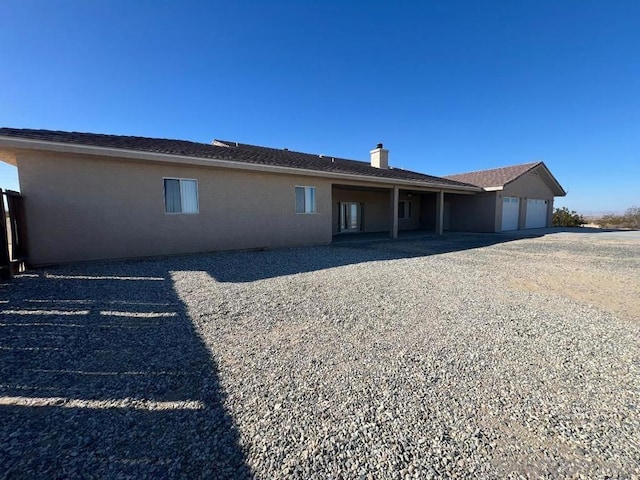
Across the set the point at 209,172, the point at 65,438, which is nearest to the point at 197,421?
the point at 65,438

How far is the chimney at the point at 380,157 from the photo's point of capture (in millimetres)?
17609

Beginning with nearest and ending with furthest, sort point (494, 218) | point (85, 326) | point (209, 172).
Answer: point (85, 326) → point (209, 172) → point (494, 218)

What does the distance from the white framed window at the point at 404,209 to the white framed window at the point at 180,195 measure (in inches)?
574

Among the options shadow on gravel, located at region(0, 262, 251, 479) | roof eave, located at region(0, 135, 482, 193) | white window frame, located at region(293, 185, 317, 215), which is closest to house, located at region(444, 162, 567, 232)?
roof eave, located at region(0, 135, 482, 193)

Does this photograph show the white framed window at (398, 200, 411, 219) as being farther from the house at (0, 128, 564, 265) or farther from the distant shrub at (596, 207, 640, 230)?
the distant shrub at (596, 207, 640, 230)

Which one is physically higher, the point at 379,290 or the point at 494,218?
the point at 494,218

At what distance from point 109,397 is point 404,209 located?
65.3 feet

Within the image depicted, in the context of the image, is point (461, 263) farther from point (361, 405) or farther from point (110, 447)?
Result: point (110, 447)

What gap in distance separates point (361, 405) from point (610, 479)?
4.67 feet

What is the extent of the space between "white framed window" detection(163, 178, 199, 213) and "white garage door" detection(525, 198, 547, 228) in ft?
74.9

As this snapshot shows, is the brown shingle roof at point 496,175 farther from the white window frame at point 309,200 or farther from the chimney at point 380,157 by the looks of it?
the white window frame at point 309,200

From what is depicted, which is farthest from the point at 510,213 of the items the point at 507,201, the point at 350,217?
the point at 350,217

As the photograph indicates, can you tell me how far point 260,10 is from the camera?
31.7ft

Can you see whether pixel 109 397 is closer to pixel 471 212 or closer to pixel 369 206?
pixel 369 206
